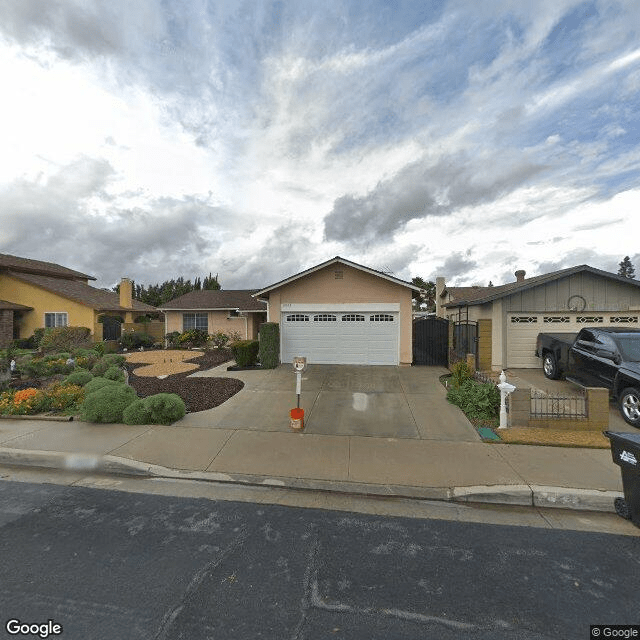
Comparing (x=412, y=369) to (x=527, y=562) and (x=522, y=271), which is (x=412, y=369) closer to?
(x=527, y=562)

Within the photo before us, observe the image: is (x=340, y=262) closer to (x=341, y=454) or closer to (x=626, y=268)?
(x=341, y=454)

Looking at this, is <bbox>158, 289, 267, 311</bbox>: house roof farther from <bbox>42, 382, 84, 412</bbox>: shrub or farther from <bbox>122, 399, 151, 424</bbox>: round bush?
<bbox>122, 399, 151, 424</bbox>: round bush

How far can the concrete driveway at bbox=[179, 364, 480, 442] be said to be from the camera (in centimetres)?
673

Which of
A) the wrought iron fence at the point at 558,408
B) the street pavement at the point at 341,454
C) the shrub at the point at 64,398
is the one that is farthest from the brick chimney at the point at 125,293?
the wrought iron fence at the point at 558,408

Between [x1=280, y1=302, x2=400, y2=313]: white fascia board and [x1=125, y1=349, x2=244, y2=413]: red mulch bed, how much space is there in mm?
4614

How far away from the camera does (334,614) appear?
258 centimetres

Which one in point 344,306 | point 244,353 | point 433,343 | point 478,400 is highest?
point 344,306

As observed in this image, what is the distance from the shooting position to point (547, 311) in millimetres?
12102

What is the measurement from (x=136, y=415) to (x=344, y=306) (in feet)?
30.7

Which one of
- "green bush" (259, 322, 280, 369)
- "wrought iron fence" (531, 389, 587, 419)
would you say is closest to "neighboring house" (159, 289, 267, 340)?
"green bush" (259, 322, 280, 369)

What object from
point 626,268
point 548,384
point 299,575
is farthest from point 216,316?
point 626,268

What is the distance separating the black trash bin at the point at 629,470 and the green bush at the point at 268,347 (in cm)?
1096

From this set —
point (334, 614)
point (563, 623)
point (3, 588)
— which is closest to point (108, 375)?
point (3, 588)

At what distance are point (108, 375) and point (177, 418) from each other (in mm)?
5084
